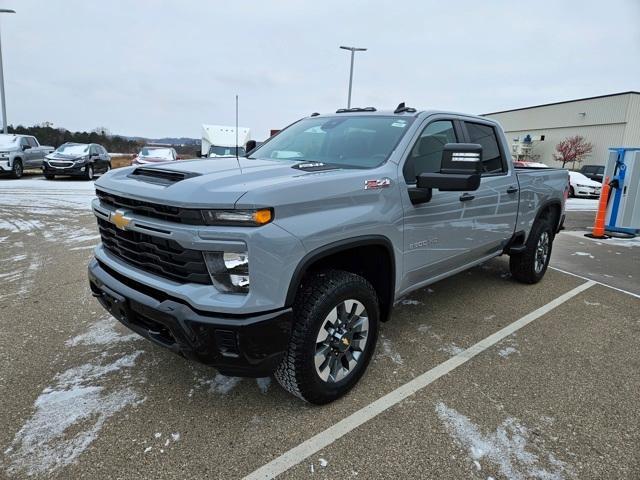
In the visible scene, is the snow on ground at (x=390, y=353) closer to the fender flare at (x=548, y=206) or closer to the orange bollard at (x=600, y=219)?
the fender flare at (x=548, y=206)

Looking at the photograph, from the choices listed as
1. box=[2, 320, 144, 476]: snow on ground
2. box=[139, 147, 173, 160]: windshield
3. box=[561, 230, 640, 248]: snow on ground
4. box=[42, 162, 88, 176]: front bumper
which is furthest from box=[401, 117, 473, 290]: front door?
box=[42, 162, 88, 176]: front bumper

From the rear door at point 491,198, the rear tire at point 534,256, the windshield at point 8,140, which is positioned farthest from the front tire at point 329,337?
the windshield at point 8,140

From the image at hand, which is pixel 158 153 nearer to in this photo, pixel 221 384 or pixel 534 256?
pixel 534 256

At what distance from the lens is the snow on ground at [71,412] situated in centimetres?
224

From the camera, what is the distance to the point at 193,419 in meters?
2.57

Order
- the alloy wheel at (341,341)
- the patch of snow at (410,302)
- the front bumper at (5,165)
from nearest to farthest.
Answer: the alloy wheel at (341,341)
the patch of snow at (410,302)
the front bumper at (5,165)

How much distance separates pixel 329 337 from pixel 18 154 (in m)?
18.5

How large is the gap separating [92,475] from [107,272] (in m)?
1.20

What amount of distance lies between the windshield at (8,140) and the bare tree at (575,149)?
137ft

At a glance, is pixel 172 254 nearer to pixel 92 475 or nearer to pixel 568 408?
pixel 92 475

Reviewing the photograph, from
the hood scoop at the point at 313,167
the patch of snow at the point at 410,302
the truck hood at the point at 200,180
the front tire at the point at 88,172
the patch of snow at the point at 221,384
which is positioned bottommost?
the patch of snow at the point at 221,384

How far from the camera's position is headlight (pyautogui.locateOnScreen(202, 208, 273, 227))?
217cm

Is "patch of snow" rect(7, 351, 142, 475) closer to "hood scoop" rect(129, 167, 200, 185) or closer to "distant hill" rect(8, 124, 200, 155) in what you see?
"hood scoop" rect(129, 167, 200, 185)

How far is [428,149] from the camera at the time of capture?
3.41 metres
